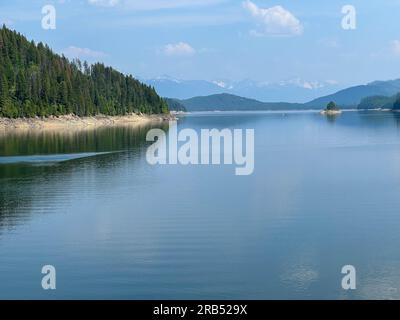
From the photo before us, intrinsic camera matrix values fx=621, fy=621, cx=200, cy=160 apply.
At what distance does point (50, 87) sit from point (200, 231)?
120786 mm

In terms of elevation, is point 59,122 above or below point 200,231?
above

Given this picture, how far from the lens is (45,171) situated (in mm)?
50875

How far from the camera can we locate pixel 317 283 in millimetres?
20922

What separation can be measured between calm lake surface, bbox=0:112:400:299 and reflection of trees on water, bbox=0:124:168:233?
17 centimetres

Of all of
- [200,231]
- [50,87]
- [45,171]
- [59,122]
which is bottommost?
[200,231]

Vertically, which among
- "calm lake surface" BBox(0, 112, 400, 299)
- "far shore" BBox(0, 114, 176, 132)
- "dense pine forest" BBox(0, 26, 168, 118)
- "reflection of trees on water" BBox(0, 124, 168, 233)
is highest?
"dense pine forest" BBox(0, 26, 168, 118)

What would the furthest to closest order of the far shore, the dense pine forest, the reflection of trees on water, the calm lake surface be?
1. the dense pine forest
2. the far shore
3. the reflection of trees on water
4. the calm lake surface

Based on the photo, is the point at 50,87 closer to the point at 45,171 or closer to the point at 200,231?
the point at 45,171

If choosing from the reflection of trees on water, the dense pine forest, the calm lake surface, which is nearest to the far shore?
the dense pine forest

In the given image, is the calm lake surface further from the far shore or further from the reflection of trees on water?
the far shore

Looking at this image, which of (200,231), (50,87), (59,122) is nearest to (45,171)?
(200,231)

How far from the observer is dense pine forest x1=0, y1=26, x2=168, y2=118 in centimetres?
13475

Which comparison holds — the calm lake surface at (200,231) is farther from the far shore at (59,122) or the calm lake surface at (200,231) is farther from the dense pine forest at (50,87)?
the dense pine forest at (50,87)

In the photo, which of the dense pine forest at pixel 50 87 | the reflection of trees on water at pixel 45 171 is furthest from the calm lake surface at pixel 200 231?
the dense pine forest at pixel 50 87
